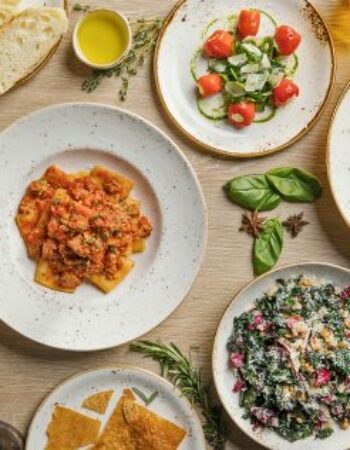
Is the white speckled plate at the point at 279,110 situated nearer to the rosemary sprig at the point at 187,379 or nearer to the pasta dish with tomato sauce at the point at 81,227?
the pasta dish with tomato sauce at the point at 81,227

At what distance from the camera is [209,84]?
10.5 ft

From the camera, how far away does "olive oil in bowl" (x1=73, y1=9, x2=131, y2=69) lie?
313 centimetres

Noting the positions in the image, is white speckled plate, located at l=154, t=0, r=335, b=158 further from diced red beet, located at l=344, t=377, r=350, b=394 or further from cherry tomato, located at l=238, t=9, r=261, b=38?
diced red beet, located at l=344, t=377, r=350, b=394

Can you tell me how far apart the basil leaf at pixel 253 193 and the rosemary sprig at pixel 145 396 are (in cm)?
85

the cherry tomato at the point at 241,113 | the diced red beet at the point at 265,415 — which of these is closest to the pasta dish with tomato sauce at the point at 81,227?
the cherry tomato at the point at 241,113

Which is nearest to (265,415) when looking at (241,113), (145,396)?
(145,396)

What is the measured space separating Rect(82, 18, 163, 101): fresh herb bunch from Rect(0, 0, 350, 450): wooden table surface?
3cm

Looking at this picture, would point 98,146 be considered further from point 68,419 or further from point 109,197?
point 68,419

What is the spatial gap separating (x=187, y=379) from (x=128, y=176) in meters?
0.86

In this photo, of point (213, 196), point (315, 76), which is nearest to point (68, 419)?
point (213, 196)

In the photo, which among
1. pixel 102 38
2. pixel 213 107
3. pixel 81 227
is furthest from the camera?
pixel 213 107

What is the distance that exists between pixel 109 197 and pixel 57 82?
→ 1.66 feet

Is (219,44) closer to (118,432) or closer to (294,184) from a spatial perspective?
(294,184)

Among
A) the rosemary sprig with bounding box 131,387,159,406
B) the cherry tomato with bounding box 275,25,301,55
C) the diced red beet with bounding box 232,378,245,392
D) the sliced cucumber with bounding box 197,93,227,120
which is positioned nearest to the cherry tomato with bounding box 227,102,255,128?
the sliced cucumber with bounding box 197,93,227,120
